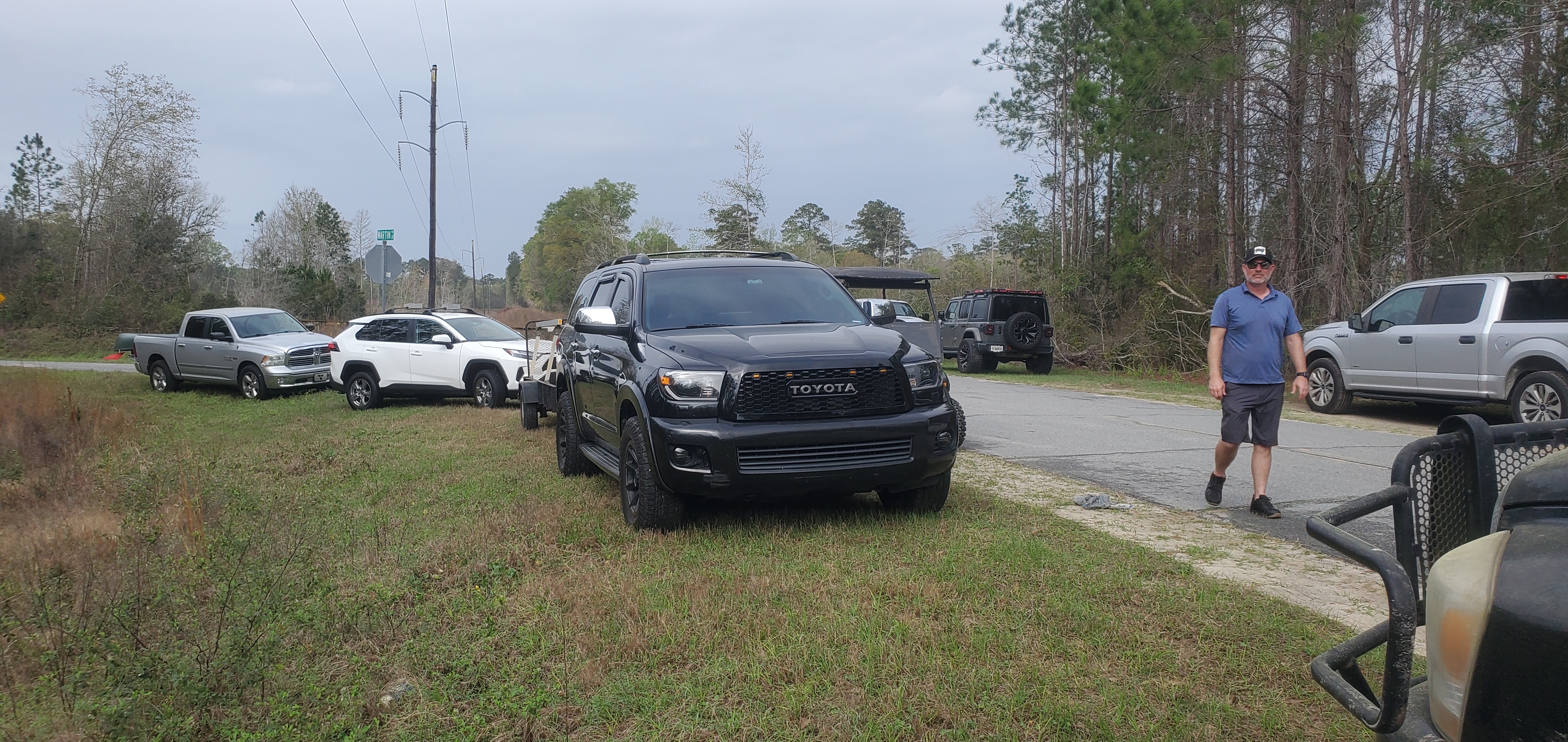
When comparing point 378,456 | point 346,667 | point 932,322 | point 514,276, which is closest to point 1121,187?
point 932,322

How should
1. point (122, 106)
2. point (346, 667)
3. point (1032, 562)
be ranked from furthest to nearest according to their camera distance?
1. point (122, 106)
2. point (1032, 562)
3. point (346, 667)

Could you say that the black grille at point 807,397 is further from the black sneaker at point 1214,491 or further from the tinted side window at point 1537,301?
the tinted side window at point 1537,301

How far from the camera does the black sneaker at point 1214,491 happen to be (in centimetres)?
714

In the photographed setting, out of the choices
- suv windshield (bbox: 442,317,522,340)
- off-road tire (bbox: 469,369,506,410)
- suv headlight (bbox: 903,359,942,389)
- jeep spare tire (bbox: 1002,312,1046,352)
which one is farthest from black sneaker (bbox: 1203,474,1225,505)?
jeep spare tire (bbox: 1002,312,1046,352)

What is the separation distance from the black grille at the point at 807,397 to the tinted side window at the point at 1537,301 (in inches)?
370

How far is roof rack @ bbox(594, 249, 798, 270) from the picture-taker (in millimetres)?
7883

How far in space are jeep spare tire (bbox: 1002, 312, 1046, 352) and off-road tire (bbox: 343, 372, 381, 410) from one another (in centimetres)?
1378

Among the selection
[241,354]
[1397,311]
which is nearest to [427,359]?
[241,354]

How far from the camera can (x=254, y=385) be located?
62.1ft

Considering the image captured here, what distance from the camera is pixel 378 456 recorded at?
34.2 feet

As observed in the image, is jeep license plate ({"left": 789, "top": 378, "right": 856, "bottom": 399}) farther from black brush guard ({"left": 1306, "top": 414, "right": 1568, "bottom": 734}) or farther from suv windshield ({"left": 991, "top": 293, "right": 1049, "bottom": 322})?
suv windshield ({"left": 991, "top": 293, "right": 1049, "bottom": 322})

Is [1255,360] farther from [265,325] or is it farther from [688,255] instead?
[265,325]

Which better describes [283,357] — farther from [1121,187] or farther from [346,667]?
[1121,187]

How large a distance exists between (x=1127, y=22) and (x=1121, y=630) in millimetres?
19688
